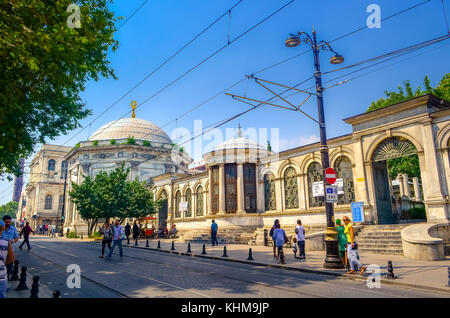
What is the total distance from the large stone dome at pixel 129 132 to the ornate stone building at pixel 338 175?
1923cm

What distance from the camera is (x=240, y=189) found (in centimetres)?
2547

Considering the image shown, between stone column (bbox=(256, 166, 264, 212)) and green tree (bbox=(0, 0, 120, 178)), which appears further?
stone column (bbox=(256, 166, 264, 212))

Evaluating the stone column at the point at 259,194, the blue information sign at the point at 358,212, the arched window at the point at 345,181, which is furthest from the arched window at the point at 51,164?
the blue information sign at the point at 358,212

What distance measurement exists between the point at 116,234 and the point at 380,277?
1180cm

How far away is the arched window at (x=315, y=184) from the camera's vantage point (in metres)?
21.0

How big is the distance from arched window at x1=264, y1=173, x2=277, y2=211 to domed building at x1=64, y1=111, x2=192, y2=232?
876 inches

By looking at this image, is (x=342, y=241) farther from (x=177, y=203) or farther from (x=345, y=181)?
(x=177, y=203)

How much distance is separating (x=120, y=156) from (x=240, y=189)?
84.7 feet

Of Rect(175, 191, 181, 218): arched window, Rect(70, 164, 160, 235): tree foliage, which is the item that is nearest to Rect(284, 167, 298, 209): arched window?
Rect(175, 191, 181, 218): arched window

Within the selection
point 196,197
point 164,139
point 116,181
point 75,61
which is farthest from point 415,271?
point 164,139

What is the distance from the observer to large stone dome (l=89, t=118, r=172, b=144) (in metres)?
49.3

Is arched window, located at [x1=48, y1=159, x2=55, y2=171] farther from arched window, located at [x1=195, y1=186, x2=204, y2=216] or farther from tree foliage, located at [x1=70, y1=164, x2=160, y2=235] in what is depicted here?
arched window, located at [x1=195, y1=186, x2=204, y2=216]

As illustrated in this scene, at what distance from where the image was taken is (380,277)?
365 inches

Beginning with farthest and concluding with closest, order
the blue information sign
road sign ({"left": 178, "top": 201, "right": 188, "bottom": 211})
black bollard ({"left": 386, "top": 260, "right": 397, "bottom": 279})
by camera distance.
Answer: road sign ({"left": 178, "top": 201, "right": 188, "bottom": 211})
the blue information sign
black bollard ({"left": 386, "top": 260, "right": 397, "bottom": 279})
